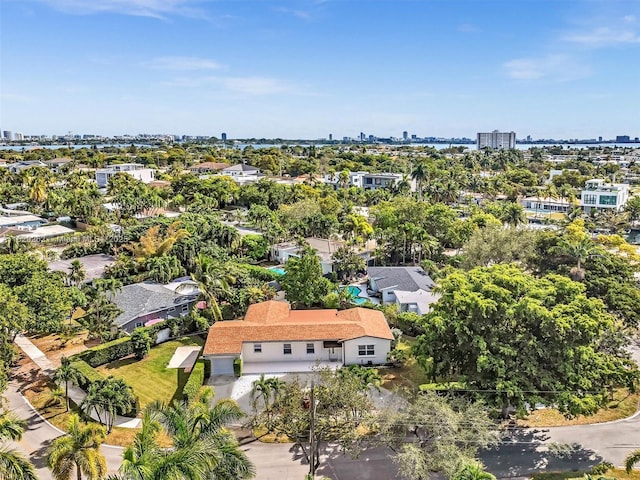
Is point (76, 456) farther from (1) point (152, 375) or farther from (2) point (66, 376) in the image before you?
(1) point (152, 375)

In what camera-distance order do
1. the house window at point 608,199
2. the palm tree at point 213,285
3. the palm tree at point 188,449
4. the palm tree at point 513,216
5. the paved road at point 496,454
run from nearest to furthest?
the palm tree at point 188,449
the paved road at point 496,454
the palm tree at point 213,285
the palm tree at point 513,216
the house window at point 608,199

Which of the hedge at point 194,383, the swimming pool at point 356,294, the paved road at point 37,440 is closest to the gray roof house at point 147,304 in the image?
the hedge at point 194,383

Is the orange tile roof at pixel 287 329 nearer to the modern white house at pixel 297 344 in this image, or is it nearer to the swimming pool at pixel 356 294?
the modern white house at pixel 297 344

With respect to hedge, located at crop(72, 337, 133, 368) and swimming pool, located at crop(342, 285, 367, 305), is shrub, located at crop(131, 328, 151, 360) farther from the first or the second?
swimming pool, located at crop(342, 285, 367, 305)

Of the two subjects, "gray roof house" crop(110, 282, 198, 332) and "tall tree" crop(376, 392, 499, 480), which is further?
"gray roof house" crop(110, 282, 198, 332)

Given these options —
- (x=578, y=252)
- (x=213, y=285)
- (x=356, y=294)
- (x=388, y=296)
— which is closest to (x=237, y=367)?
(x=213, y=285)

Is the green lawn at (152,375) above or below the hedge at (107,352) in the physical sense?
below

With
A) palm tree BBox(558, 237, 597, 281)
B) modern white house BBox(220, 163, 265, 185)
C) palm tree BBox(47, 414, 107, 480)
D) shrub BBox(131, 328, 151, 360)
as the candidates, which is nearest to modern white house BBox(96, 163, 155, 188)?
modern white house BBox(220, 163, 265, 185)
